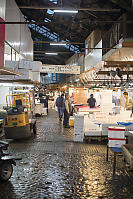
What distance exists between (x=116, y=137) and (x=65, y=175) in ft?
6.21

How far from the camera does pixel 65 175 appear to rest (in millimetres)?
6172

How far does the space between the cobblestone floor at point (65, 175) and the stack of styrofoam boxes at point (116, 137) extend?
67cm

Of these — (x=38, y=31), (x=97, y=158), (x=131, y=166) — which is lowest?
(x=97, y=158)

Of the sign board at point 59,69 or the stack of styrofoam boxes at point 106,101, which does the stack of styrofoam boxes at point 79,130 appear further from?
the sign board at point 59,69

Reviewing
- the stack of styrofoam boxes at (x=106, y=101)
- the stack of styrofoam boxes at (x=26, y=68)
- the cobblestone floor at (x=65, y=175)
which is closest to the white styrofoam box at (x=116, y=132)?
the cobblestone floor at (x=65, y=175)

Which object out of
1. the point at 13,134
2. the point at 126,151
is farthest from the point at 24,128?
the point at 126,151

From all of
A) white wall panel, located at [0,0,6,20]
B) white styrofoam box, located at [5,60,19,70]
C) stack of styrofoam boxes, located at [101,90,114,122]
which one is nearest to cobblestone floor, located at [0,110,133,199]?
white styrofoam box, located at [5,60,19,70]

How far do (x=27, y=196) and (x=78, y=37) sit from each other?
72.0ft

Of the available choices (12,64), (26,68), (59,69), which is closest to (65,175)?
(12,64)

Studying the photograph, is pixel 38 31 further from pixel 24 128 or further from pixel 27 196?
pixel 27 196

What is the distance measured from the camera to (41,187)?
5.38 meters

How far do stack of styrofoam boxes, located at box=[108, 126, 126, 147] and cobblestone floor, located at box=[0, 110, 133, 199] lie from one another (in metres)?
0.67

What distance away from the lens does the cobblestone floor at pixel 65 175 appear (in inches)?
200

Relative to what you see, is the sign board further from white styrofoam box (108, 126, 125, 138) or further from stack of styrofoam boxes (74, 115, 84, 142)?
white styrofoam box (108, 126, 125, 138)
